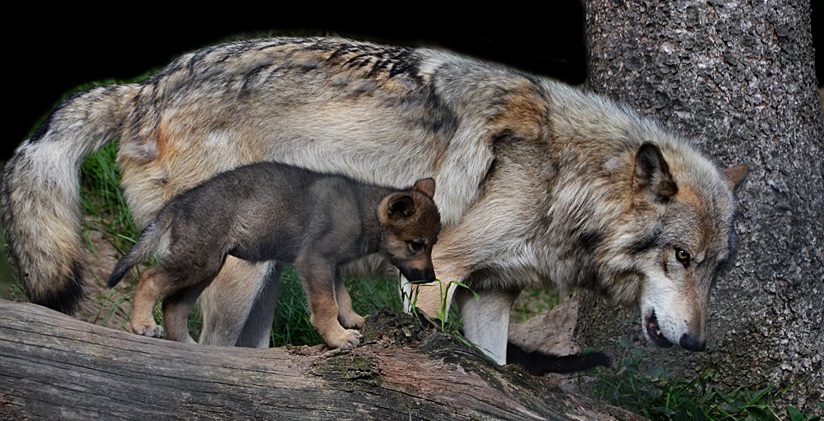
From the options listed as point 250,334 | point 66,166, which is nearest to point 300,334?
point 250,334

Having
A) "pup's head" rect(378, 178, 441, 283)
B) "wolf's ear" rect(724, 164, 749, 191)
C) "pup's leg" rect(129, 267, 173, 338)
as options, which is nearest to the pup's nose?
"wolf's ear" rect(724, 164, 749, 191)

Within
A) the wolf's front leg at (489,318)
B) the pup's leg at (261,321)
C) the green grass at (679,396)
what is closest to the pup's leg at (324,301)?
the pup's leg at (261,321)

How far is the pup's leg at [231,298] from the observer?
183 inches

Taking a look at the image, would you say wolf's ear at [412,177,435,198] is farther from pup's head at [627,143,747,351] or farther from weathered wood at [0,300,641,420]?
pup's head at [627,143,747,351]

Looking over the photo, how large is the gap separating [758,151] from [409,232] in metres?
2.34

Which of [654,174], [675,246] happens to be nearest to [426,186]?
[654,174]

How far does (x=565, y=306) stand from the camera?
6.75 metres

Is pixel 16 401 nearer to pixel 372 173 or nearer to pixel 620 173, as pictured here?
pixel 372 173

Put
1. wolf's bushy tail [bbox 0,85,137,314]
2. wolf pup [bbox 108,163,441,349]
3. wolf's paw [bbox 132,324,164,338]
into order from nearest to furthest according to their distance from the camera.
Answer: wolf's paw [bbox 132,324,164,338] → wolf pup [bbox 108,163,441,349] → wolf's bushy tail [bbox 0,85,137,314]

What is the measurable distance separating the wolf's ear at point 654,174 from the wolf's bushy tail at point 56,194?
2.78 metres

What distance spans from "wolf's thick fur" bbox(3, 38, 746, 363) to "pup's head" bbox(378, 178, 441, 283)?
0.45 metres

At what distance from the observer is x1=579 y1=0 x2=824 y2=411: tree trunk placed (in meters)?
5.33

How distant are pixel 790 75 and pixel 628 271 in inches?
62.7

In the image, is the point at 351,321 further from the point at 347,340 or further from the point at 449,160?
the point at 449,160
